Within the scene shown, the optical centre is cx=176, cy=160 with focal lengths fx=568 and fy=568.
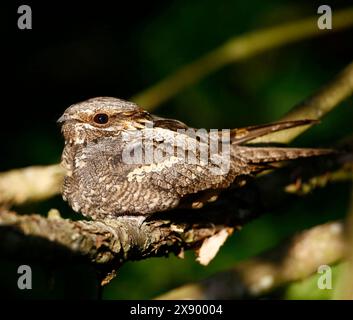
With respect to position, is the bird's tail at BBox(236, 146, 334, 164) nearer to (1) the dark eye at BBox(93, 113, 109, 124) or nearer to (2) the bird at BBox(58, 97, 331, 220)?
(2) the bird at BBox(58, 97, 331, 220)

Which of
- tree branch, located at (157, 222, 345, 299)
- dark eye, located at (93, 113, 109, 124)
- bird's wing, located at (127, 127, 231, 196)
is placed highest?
dark eye, located at (93, 113, 109, 124)

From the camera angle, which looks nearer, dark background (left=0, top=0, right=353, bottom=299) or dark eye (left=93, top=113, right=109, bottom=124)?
dark eye (left=93, top=113, right=109, bottom=124)

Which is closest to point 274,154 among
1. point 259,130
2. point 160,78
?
point 259,130

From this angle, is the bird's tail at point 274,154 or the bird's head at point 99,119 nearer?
the bird's head at point 99,119

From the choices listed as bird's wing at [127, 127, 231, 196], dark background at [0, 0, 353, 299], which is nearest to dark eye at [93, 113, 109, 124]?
bird's wing at [127, 127, 231, 196]

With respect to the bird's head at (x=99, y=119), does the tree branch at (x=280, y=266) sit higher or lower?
lower

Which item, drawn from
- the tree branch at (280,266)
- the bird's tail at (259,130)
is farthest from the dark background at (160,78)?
the bird's tail at (259,130)

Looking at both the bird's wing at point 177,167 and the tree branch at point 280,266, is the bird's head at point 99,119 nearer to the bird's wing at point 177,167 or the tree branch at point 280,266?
the bird's wing at point 177,167
